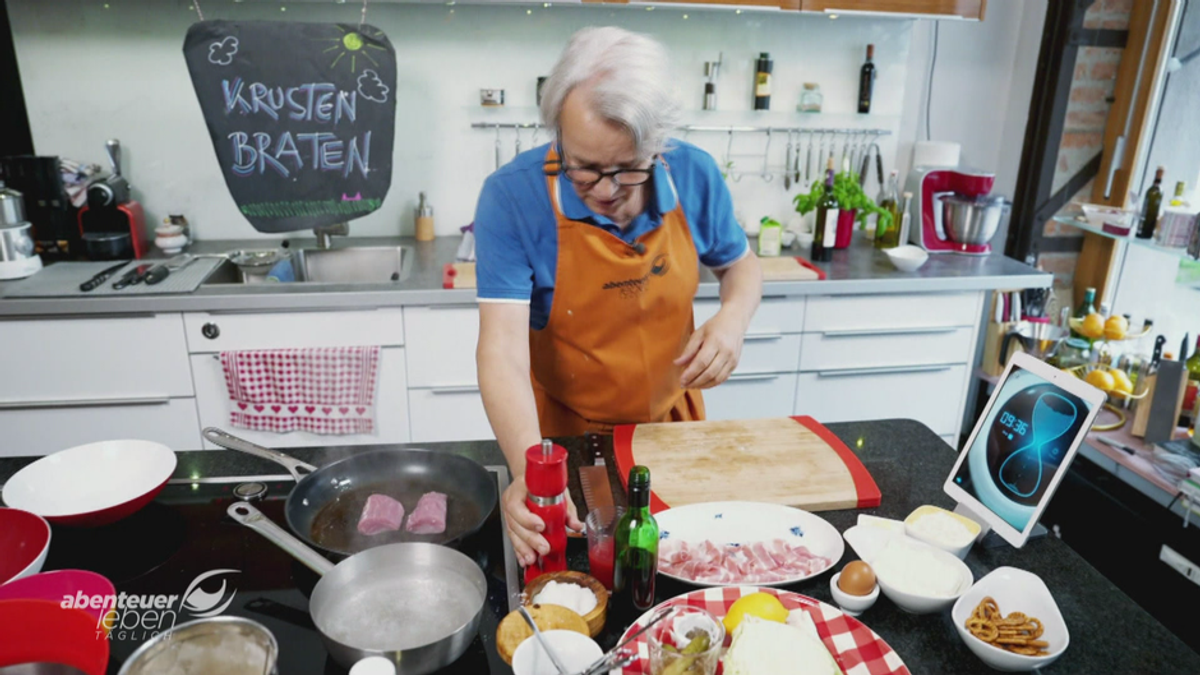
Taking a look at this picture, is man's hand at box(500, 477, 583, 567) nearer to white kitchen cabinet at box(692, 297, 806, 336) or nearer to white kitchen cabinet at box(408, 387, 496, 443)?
white kitchen cabinet at box(408, 387, 496, 443)

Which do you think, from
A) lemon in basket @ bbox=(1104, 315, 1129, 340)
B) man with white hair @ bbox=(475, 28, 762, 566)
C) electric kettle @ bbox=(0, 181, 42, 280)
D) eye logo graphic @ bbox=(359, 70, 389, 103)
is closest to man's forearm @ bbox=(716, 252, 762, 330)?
man with white hair @ bbox=(475, 28, 762, 566)

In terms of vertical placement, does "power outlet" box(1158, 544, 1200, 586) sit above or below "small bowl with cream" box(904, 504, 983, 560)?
below

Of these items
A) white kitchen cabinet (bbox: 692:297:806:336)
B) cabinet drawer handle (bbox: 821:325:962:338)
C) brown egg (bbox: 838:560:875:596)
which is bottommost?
cabinet drawer handle (bbox: 821:325:962:338)

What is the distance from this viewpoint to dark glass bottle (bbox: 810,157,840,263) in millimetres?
2795

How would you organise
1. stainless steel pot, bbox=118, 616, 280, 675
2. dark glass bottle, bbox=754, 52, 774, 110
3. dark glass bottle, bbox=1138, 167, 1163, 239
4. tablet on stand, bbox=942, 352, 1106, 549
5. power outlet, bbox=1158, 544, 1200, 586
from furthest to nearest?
dark glass bottle, bbox=754, 52, 774, 110 → dark glass bottle, bbox=1138, 167, 1163, 239 → power outlet, bbox=1158, 544, 1200, 586 → tablet on stand, bbox=942, 352, 1106, 549 → stainless steel pot, bbox=118, 616, 280, 675

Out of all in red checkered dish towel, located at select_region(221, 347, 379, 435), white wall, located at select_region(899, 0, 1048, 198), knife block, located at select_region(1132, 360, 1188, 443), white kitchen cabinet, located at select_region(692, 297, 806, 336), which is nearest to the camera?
knife block, located at select_region(1132, 360, 1188, 443)

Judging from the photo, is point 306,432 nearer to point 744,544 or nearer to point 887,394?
point 744,544

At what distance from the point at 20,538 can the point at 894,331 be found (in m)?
2.53

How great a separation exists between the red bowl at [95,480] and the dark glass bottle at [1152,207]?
289 centimetres

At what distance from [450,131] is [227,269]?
3.14 feet

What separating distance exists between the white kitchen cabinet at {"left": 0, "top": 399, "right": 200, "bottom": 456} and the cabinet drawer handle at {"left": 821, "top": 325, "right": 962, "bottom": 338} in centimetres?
217

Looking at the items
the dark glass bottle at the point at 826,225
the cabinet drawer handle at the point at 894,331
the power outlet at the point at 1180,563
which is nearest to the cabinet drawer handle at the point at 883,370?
the cabinet drawer handle at the point at 894,331

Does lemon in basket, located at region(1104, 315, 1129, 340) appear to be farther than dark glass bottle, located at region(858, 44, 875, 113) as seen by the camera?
No

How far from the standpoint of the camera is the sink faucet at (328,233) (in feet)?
9.37
